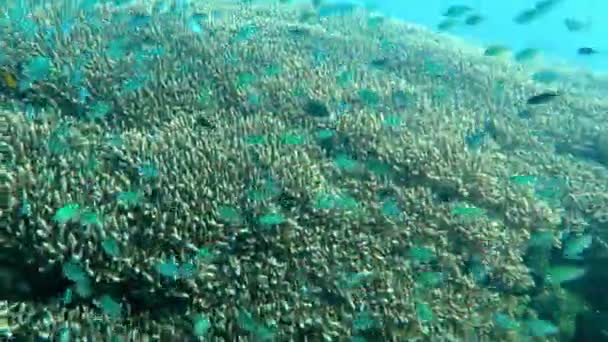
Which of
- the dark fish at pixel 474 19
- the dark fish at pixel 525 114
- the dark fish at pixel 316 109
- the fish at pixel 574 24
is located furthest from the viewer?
the fish at pixel 574 24

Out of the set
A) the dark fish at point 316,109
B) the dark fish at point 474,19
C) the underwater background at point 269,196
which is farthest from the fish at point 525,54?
the dark fish at point 316,109

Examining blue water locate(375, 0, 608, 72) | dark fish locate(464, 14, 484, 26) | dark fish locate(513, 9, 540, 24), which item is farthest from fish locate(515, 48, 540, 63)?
blue water locate(375, 0, 608, 72)

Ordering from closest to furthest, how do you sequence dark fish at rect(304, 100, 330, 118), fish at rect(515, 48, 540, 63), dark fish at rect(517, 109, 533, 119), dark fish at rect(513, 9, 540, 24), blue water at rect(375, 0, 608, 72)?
1. dark fish at rect(304, 100, 330, 118)
2. dark fish at rect(517, 109, 533, 119)
3. fish at rect(515, 48, 540, 63)
4. dark fish at rect(513, 9, 540, 24)
5. blue water at rect(375, 0, 608, 72)

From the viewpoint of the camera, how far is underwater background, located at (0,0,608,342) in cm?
451

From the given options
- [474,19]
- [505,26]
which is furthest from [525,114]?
[505,26]

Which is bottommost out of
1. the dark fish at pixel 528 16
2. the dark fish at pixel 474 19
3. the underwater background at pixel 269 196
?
the underwater background at pixel 269 196

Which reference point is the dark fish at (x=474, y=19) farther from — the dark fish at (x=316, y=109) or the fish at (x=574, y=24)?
the dark fish at (x=316, y=109)

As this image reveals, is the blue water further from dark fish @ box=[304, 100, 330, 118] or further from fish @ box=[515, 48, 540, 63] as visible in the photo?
dark fish @ box=[304, 100, 330, 118]

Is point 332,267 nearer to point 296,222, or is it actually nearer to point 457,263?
point 296,222

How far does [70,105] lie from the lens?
6762 mm

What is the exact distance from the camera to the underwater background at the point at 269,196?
4.51m

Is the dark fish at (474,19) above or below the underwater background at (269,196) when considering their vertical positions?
above

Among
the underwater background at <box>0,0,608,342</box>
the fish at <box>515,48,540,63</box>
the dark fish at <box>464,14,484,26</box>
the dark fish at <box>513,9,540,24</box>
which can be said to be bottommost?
the underwater background at <box>0,0,608,342</box>

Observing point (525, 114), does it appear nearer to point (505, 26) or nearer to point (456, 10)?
point (456, 10)
